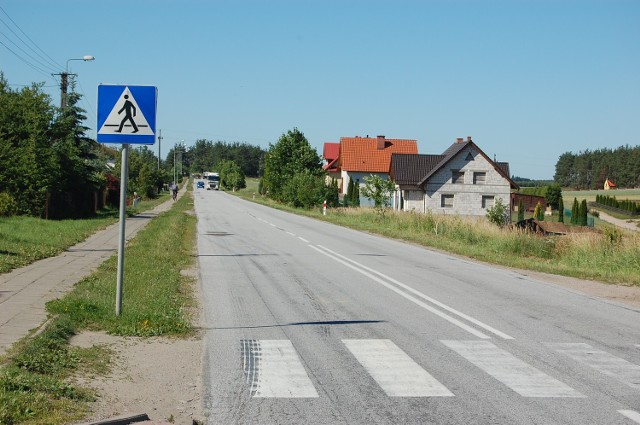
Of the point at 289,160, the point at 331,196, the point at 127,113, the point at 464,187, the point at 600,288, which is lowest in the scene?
the point at 600,288

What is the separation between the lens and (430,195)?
6744cm

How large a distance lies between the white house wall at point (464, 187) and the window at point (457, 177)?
0.66ft

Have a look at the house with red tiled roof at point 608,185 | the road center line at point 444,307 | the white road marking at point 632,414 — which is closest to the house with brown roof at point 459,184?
the road center line at point 444,307

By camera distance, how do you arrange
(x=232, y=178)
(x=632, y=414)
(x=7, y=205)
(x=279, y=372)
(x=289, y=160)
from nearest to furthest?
(x=632, y=414)
(x=279, y=372)
(x=7, y=205)
(x=289, y=160)
(x=232, y=178)

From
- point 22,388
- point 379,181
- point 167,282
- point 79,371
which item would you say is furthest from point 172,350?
point 379,181

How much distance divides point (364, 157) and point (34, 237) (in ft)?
230

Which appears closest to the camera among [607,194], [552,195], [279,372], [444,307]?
[279,372]

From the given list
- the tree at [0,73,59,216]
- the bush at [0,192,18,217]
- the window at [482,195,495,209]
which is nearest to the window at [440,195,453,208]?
A: the window at [482,195,495,209]

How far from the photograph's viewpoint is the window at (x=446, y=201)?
222 feet

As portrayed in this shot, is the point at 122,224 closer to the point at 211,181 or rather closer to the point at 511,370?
the point at 511,370

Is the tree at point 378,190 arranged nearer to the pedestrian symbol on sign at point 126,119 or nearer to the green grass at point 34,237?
the green grass at point 34,237

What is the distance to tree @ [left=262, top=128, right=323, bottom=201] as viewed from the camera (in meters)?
77.7

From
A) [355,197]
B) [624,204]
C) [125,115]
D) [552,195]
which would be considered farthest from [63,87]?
[624,204]

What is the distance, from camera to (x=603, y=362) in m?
7.62
